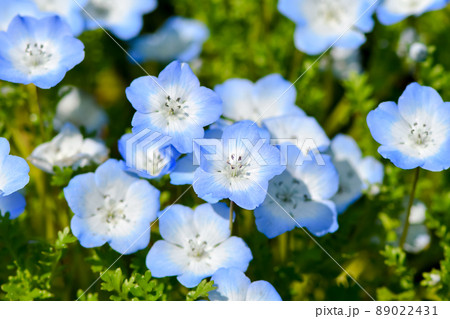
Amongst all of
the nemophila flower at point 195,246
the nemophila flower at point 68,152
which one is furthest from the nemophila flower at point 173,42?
the nemophila flower at point 195,246

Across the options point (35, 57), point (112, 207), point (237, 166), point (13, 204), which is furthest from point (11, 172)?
point (237, 166)

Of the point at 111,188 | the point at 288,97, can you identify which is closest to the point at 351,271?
the point at 288,97

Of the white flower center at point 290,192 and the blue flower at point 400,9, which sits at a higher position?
the blue flower at point 400,9

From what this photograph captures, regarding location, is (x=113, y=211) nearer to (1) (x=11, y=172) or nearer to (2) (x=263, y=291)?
(1) (x=11, y=172)

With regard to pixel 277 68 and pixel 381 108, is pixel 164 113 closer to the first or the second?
pixel 381 108

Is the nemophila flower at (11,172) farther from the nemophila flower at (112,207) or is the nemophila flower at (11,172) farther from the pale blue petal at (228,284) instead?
the pale blue petal at (228,284)

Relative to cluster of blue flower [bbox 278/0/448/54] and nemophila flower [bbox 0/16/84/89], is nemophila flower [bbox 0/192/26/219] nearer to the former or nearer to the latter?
nemophila flower [bbox 0/16/84/89]

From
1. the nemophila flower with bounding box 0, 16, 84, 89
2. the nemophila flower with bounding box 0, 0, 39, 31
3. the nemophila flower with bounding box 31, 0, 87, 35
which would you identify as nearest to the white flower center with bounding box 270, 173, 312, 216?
the nemophila flower with bounding box 0, 16, 84, 89
